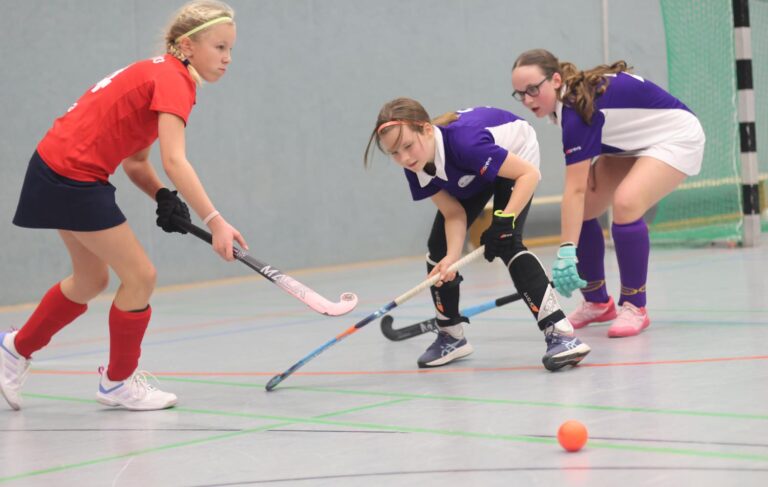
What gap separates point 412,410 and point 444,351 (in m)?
0.78

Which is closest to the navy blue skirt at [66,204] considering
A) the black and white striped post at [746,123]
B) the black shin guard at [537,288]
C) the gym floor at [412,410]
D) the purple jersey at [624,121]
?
the gym floor at [412,410]

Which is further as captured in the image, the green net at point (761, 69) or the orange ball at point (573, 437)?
the green net at point (761, 69)

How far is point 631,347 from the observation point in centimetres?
348

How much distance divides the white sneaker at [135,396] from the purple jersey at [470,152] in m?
1.02

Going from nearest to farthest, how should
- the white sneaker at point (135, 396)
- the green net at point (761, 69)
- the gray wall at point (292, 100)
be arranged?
1. the white sneaker at point (135, 396)
2. the gray wall at point (292, 100)
3. the green net at point (761, 69)

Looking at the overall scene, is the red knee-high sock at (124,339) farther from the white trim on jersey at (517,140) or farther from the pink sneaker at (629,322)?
the pink sneaker at (629,322)

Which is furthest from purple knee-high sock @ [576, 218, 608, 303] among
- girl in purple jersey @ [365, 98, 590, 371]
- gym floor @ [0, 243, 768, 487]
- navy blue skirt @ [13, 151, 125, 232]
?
navy blue skirt @ [13, 151, 125, 232]

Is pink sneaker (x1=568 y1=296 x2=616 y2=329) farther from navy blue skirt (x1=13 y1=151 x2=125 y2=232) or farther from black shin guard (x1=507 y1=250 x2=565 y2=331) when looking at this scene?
navy blue skirt (x1=13 y1=151 x2=125 y2=232)

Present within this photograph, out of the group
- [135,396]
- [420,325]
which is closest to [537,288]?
[420,325]

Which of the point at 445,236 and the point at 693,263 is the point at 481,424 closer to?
the point at 445,236

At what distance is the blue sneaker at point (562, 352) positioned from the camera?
10.1ft

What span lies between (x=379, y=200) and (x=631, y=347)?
4.77 metres

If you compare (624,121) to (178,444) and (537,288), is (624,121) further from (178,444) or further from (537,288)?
(178,444)

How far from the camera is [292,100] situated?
7.59 m
